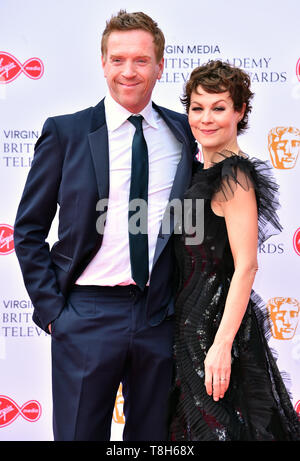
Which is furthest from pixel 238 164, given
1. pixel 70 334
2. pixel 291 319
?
pixel 291 319

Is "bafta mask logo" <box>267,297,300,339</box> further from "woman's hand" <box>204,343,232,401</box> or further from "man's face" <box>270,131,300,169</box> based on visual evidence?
"woman's hand" <box>204,343,232,401</box>

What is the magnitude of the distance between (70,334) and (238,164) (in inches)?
31.4

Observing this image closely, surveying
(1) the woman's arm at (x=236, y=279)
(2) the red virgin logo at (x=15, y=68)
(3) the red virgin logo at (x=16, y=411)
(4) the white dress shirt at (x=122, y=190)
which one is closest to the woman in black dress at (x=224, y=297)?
(1) the woman's arm at (x=236, y=279)

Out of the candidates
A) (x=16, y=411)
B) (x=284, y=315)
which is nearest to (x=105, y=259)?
(x=284, y=315)

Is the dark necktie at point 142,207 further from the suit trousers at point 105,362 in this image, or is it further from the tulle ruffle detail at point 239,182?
the tulle ruffle detail at point 239,182

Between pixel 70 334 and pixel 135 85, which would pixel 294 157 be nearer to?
pixel 135 85

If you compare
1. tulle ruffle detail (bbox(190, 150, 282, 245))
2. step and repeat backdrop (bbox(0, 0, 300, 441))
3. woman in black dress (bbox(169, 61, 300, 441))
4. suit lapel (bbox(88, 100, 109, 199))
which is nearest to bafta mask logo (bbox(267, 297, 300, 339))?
step and repeat backdrop (bbox(0, 0, 300, 441))

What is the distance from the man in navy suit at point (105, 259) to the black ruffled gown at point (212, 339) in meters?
0.07

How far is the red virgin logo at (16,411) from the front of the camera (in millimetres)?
3202

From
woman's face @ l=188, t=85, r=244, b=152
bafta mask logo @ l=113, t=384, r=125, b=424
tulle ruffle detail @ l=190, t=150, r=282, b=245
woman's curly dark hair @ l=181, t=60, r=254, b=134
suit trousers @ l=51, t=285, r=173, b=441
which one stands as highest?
woman's curly dark hair @ l=181, t=60, r=254, b=134

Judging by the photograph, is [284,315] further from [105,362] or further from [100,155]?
[100,155]

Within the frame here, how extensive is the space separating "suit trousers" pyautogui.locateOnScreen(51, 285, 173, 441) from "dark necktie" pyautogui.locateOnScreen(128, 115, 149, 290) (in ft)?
0.22

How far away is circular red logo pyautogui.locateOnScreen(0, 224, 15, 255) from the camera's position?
3174 mm

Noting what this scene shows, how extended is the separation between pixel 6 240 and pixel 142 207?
4.40 ft
